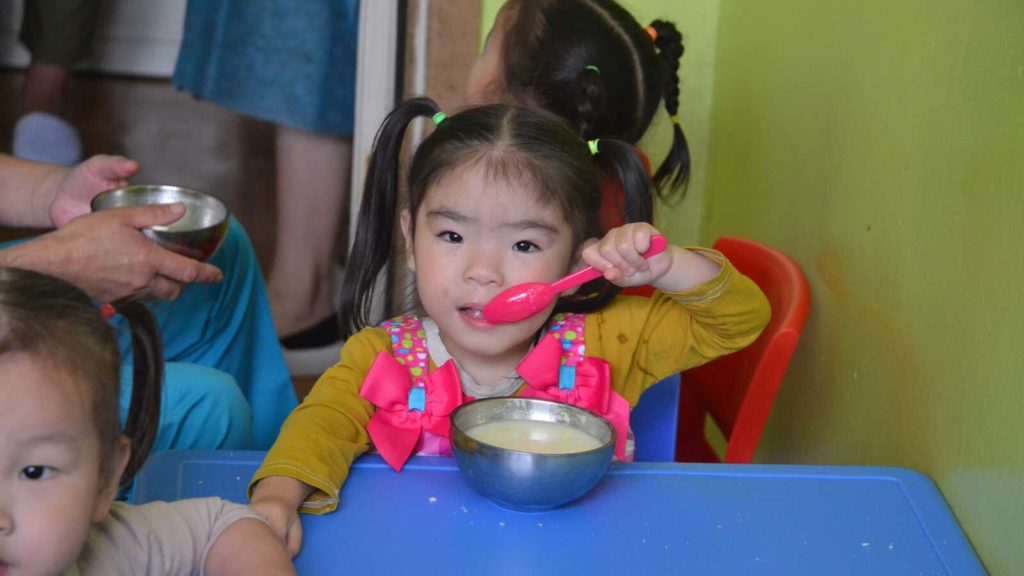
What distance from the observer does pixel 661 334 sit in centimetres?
129

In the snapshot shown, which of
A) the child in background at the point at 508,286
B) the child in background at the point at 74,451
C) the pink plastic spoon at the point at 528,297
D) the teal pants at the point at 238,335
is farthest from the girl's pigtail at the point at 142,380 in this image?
the teal pants at the point at 238,335

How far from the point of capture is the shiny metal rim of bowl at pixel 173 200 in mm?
1386

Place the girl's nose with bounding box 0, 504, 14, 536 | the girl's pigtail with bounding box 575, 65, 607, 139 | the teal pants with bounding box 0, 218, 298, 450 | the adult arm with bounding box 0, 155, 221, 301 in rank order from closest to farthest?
the girl's nose with bounding box 0, 504, 14, 536 → the adult arm with bounding box 0, 155, 221, 301 → the teal pants with bounding box 0, 218, 298, 450 → the girl's pigtail with bounding box 575, 65, 607, 139

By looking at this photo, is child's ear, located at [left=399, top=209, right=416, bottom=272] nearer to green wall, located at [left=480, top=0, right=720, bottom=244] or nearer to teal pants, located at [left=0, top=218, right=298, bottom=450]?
teal pants, located at [left=0, top=218, right=298, bottom=450]

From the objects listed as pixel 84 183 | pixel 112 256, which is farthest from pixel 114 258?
pixel 84 183

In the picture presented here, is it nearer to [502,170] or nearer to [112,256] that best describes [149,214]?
[112,256]

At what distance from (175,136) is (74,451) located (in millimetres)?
1809

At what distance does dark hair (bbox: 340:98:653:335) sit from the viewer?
4.05 ft

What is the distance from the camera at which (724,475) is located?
108cm

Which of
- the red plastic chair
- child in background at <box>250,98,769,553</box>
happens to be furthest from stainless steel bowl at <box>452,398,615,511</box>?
the red plastic chair

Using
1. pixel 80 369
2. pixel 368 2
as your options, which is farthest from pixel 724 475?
pixel 368 2

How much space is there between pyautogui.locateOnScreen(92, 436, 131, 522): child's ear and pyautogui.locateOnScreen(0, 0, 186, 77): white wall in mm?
1748

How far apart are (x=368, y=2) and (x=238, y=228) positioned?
75 cm

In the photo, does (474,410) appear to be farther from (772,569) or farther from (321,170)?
(321,170)
